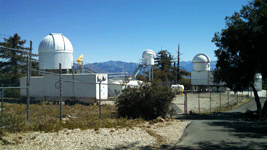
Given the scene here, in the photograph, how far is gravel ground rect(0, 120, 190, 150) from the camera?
7.38m

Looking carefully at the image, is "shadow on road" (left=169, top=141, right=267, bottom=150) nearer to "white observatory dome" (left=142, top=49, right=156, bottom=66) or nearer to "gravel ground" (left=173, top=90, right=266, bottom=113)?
"gravel ground" (left=173, top=90, right=266, bottom=113)

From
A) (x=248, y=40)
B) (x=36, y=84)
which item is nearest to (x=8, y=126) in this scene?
(x=248, y=40)

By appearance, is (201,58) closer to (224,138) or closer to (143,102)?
(143,102)

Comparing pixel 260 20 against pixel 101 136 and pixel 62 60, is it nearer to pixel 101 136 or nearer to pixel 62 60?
pixel 101 136

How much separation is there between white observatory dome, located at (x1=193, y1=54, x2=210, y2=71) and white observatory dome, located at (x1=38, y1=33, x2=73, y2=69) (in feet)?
79.7

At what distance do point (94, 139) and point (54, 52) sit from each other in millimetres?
20670

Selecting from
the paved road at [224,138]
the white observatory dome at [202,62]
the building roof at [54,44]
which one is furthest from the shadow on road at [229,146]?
the white observatory dome at [202,62]

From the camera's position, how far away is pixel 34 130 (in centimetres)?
884

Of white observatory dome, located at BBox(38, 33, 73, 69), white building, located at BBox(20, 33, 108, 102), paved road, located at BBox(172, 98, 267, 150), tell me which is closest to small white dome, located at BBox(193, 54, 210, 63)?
white building, located at BBox(20, 33, 108, 102)

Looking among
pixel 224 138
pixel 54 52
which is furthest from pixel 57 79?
pixel 224 138

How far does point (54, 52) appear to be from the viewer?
2694 centimetres

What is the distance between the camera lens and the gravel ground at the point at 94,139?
7.38 metres

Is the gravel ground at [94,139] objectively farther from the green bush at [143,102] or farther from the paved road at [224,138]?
the green bush at [143,102]

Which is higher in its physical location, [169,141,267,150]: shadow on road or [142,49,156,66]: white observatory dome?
[142,49,156,66]: white observatory dome
